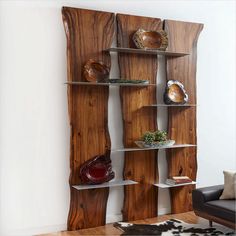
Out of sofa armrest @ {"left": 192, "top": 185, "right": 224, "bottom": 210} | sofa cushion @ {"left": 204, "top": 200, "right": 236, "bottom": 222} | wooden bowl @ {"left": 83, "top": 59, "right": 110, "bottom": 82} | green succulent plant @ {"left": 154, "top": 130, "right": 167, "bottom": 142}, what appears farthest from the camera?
green succulent plant @ {"left": 154, "top": 130, "right": 167, "bottom": 142}

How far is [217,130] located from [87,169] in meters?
1.95

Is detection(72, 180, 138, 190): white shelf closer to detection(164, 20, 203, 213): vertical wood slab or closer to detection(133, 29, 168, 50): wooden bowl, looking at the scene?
detection(164, 20, 203, 213): vertical wood slab

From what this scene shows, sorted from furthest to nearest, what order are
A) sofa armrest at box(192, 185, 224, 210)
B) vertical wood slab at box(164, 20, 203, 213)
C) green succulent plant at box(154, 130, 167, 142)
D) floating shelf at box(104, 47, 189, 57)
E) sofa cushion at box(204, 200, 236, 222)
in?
vertical wood slab at box(164, 20, 203, 213) < green succulent plant at box(154, 130, 167, 142) < floating shelf at box(104, 47, 189, 57) < sofa armrest at box(192, 185, 224, 210) < sofa cushion at box(204, 200, 236, 222)

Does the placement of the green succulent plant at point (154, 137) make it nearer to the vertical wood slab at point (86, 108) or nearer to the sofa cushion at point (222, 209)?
the vertical wood slab at point (86, 108)

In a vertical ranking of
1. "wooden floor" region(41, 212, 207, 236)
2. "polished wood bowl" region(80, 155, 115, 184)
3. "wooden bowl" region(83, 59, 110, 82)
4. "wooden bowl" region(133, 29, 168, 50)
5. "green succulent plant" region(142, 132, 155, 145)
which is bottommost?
"wooden floor" region(41, 212, 207, 236)

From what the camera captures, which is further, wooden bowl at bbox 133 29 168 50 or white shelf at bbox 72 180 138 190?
wooden bowl at bbox 133 29 168 50

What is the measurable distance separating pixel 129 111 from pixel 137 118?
0.14 m

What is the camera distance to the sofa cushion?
3383mm

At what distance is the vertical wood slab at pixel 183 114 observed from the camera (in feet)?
14.3

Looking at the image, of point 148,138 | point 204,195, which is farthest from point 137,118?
point 204,195

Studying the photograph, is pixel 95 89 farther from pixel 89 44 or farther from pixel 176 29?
pixel 176 29

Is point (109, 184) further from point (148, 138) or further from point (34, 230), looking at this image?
point (34, 230)

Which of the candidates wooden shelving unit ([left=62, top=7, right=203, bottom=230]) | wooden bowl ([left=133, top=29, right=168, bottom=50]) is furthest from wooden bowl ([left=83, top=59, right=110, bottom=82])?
wooden bowl ([left=133, top=29, right=168, bottom=50])

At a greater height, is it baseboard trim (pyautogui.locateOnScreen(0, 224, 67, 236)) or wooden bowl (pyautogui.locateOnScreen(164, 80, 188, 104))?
wooden bowl (pyautogui.locateOnScreen(164, 80, 188, 104))
